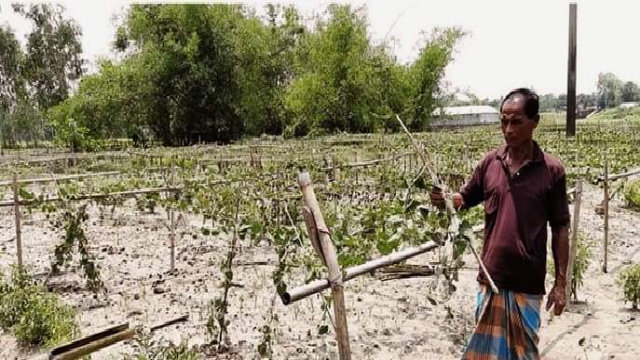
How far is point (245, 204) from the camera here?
6.48 m

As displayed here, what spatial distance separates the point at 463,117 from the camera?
163ft

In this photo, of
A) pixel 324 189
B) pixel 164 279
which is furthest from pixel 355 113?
pixel 164 279

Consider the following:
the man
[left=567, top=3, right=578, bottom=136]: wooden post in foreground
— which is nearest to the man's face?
A: the man

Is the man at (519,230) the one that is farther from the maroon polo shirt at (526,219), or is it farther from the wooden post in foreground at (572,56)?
the wooden post in foreground at (572,56)

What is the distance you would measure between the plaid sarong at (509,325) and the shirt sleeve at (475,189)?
396mm

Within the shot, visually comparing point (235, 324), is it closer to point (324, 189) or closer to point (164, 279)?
point (164, 279)

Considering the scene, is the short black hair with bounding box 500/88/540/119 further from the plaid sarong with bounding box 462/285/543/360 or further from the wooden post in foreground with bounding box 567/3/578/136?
the wooden post in foreground with bounding box 567/3/578/136

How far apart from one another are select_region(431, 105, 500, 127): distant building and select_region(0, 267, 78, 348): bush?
798 inches

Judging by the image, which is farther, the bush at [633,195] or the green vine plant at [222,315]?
the bush at [633,195]

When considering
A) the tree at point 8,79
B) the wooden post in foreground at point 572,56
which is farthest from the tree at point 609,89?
the tree at point 8,79

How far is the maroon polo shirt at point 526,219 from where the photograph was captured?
2293mm

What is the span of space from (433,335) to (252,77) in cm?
2794

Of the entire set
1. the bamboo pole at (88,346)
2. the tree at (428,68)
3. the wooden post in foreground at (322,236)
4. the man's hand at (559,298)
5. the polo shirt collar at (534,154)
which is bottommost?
the bamboo pole at (88,346)

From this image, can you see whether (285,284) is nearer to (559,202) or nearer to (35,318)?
(559,202)
